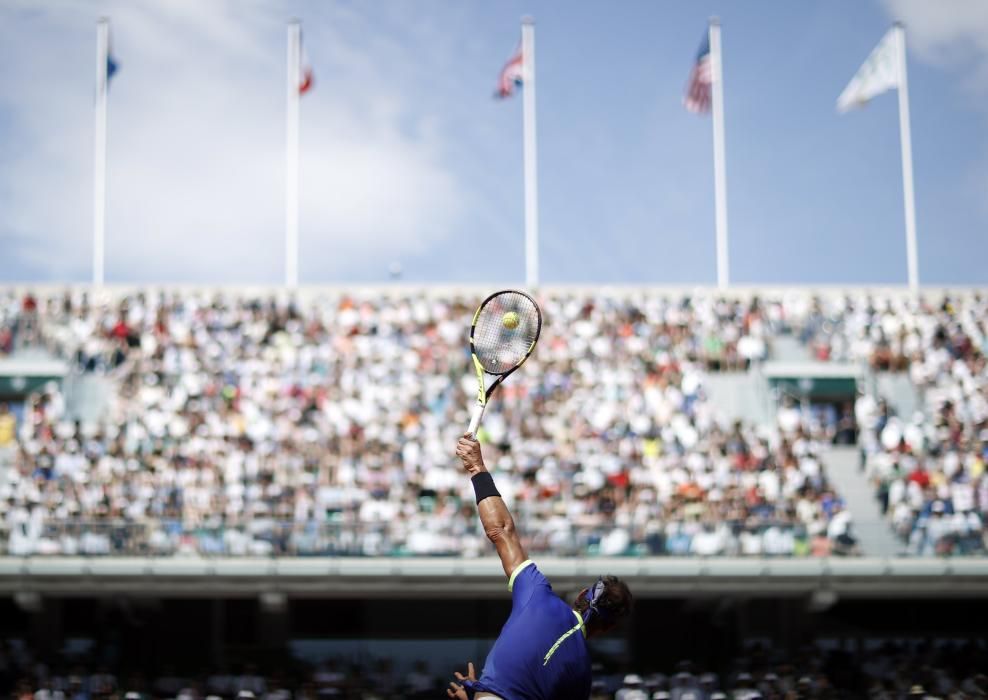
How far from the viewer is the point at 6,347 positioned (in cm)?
2573

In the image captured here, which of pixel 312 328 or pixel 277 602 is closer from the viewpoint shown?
pixel 277 602

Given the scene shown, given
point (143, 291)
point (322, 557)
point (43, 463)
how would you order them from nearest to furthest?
1. point (322, 557)
2. point (43, 463)
3. point (143, 291)

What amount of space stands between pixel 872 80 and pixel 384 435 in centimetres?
1499

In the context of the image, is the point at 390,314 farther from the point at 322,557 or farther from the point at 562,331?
the point at 322,557

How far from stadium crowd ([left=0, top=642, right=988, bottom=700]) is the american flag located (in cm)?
1338

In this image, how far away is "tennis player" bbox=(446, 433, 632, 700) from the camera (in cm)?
487

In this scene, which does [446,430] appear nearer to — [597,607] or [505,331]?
[505,331]

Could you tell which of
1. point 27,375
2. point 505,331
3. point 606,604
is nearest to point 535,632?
point 606,604

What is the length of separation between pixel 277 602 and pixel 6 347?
8.74 metres

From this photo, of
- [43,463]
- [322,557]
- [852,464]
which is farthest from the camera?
[852,464]

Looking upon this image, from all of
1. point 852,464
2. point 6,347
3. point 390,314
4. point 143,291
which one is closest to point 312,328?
point 390,314

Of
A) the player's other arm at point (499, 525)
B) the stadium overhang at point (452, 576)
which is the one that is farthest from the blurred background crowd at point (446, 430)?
the player's other arm at point (499, 525)

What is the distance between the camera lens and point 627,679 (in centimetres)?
1816

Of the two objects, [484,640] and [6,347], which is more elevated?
[6,347]
